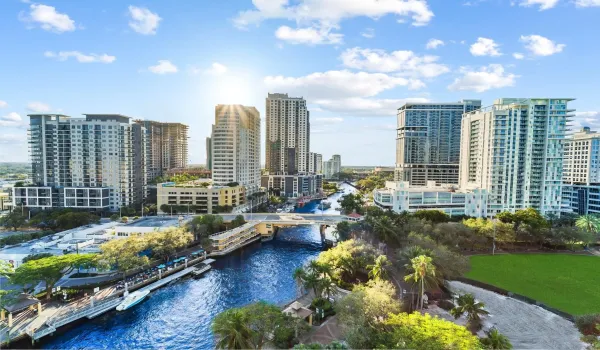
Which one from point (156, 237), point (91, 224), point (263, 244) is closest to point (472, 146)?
point (263, 244)

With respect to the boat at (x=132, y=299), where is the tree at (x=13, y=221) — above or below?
above

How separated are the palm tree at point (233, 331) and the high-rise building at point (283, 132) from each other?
449 ft

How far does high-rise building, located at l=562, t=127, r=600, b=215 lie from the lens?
281ft

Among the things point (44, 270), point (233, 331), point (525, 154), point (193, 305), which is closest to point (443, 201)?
point (525, 154)

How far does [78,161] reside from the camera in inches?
3588

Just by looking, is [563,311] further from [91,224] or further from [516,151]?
[91,224]

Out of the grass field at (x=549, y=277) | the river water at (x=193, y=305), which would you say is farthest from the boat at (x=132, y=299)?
the grass field at (x=549, y=277)

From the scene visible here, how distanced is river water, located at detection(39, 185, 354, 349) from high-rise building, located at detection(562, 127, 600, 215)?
77723 mm

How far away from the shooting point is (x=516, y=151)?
77.3 metres

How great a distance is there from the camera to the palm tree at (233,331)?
71.8ft

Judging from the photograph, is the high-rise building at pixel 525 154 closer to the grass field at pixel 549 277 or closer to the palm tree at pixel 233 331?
the grass field at pixel 549 277

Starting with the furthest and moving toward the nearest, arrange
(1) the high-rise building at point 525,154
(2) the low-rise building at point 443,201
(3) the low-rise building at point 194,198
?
(3) the low-rise building at point 194,198
(2) the low-rise building at point 443,201
(1) the high-rise building at point 525,154

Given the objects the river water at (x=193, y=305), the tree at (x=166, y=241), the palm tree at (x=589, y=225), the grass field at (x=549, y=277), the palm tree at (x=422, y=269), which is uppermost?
the palm tree at (x=422, y=269)

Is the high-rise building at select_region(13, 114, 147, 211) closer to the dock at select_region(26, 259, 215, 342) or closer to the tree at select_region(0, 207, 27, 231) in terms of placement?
the tree at select_region(0, 207, 27, 231)
